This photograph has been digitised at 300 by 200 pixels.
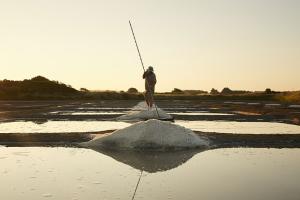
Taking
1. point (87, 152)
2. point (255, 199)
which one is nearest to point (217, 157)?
point (87, 152)

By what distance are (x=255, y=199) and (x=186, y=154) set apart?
451cm

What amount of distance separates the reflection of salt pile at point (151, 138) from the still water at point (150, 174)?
750 mm

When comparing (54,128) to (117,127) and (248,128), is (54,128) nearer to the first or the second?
(117,127)

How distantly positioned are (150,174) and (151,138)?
11.6 ft

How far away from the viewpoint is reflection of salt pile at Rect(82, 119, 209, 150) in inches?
456

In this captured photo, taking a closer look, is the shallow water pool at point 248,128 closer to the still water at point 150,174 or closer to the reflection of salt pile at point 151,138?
the reflection of salt pile at point 151,138

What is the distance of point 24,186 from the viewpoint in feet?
23.2

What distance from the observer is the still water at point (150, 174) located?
21.6ft

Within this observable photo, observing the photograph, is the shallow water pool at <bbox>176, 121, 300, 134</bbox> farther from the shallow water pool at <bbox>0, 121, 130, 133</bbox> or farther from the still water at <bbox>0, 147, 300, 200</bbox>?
the still water at <bbox>0, 147, 300, 200</bbox>

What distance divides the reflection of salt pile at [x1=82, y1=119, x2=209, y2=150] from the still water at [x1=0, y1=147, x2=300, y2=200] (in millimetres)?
750

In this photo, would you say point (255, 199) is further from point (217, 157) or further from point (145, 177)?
point (217, 157)

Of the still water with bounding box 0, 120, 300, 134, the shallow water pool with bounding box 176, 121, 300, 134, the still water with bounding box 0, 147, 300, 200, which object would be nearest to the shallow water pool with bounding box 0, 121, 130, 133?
the still water with bounding box 0, 120, 300, 134

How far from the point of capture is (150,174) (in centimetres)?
816

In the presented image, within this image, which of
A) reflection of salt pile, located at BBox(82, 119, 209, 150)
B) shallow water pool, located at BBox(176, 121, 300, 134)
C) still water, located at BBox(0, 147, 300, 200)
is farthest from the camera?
shallow water pool, located at BBox(176, 121, 300, 134)
